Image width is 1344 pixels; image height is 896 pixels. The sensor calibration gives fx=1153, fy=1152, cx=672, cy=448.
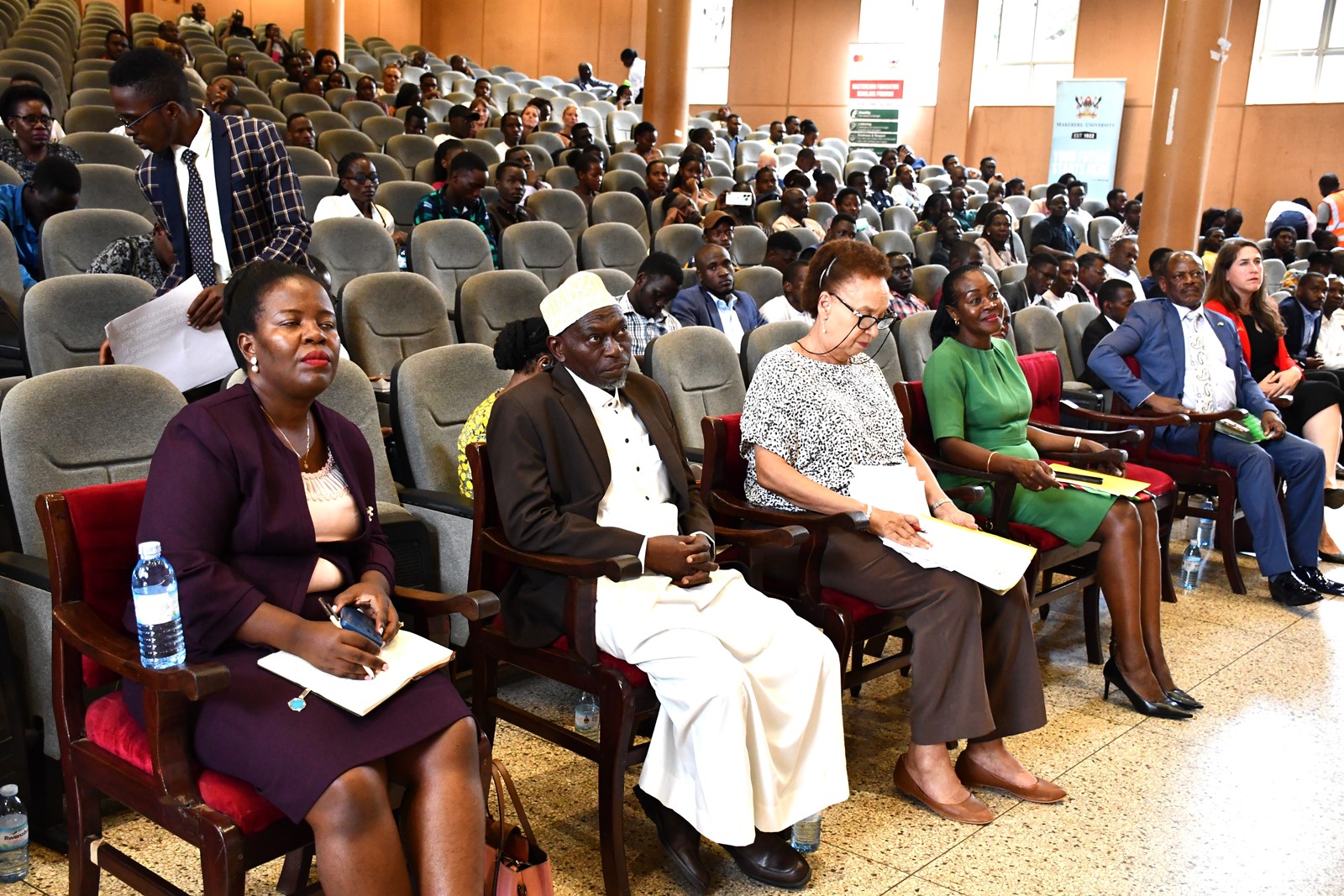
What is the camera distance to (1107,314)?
5.98 meters

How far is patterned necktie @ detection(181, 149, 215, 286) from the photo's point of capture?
3.08 m

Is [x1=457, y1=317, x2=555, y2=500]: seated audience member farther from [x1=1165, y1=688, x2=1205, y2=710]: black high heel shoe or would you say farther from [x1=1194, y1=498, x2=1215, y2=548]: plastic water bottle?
→ [x1=1194, y1=498, x2=1215, y2=548]: plastic water bottle

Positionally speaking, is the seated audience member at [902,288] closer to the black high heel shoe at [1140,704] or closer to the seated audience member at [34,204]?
the black high heel shoe at [1140,704]

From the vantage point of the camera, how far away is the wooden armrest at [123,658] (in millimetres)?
1622

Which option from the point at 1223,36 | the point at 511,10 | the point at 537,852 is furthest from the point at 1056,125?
the point at 537,852

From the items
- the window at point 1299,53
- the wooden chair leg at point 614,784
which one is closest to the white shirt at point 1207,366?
the wooden chair leg at point 614,784

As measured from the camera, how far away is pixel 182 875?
2.25m

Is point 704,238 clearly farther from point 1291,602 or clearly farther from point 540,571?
point 540,571

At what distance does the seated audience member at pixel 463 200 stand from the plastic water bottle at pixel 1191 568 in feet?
11.4

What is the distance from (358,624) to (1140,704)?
2.44 meters

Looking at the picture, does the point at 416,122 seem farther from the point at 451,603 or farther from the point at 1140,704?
the point at 451,603

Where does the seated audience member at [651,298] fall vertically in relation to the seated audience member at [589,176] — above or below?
below

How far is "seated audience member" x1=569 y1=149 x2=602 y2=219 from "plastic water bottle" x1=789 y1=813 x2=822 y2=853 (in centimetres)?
592

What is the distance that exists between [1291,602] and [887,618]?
2.41m
